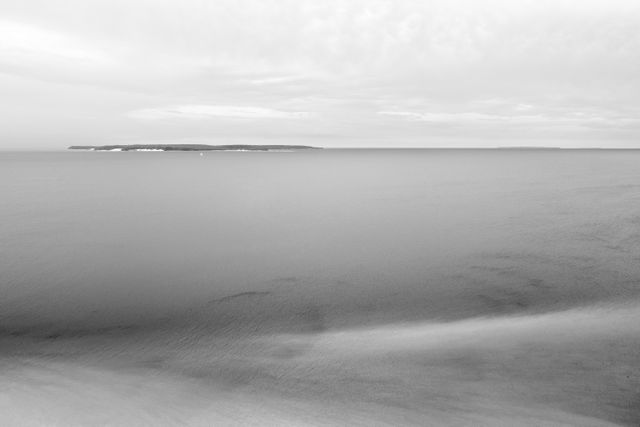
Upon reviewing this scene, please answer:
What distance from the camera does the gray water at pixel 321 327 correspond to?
6809mm

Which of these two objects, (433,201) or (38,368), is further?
(433,201)

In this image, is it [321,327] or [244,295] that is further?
[244,295]

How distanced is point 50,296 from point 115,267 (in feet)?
10.2

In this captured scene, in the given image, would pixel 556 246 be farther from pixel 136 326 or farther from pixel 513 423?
pixel 136 326

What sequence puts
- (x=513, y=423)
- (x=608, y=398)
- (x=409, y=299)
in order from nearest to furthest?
(x=513, y=423) → (x=608, y=398) → (x=409, y=299)

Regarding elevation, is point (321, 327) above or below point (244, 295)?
above

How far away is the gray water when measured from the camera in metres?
6.81

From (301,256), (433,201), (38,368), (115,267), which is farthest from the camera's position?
(433,201)

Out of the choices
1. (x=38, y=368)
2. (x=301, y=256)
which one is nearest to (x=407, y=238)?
(x=301, y=256)

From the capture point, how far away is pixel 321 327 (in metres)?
10.2

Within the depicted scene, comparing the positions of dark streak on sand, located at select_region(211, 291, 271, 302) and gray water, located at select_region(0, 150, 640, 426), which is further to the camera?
dark streak on sand, located at select_region(211, 291, 271, 302)

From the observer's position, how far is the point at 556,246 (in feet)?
61.7

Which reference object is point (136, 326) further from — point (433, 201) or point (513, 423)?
point (433, 201)

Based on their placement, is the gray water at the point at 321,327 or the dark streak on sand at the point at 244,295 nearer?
the gray water at the point at 321,327
